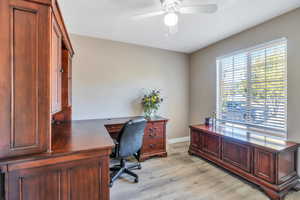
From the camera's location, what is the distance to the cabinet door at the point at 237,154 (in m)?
2.26

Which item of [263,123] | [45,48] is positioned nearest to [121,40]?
[45,48]

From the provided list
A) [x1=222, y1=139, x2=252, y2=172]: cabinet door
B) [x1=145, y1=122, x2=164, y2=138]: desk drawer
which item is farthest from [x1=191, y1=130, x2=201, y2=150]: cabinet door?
[x1=145, y1=122, x2=164, y2=138]: desk drawer

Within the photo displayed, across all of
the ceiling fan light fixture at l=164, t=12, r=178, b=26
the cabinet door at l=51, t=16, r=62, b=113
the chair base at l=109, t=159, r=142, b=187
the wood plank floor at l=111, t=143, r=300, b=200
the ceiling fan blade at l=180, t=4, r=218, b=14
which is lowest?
the wood plank floor at l=111, t=143, r=300, b=200

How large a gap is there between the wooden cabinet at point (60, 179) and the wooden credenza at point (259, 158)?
2047mm

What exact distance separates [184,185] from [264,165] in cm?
113

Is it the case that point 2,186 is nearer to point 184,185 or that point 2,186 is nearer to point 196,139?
point 184,185

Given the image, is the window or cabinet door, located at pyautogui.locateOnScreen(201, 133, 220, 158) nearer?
the window

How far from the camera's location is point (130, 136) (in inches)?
87.1

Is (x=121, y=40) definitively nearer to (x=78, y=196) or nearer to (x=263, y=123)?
(x=78, y=196)

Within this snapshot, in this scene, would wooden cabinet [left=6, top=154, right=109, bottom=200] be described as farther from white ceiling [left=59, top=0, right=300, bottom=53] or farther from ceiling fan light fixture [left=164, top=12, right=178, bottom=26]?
white ceiling [left=59, top=0, right=300, bottom=53]

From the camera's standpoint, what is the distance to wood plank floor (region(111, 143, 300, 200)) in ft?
6.56

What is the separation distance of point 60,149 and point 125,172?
57.1 inches

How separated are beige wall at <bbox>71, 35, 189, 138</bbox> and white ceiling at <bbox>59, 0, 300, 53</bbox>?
30cm

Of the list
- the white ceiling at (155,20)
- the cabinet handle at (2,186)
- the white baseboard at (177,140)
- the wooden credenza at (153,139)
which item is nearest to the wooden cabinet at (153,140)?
the wooden credenza at (153,139)
